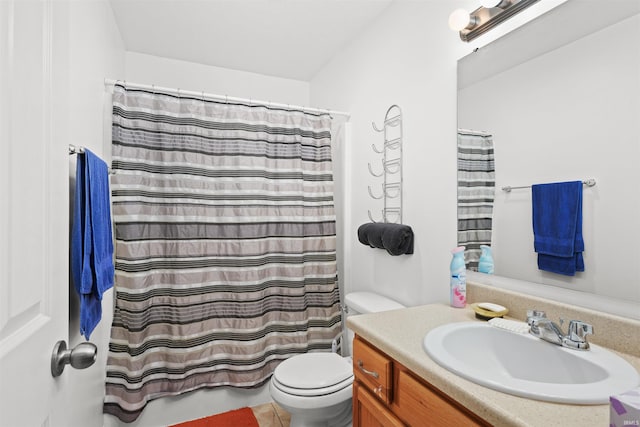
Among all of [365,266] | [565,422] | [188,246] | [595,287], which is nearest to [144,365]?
[188,246]

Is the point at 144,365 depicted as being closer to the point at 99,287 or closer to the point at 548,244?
the point at 99,287

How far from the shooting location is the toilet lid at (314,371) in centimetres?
157

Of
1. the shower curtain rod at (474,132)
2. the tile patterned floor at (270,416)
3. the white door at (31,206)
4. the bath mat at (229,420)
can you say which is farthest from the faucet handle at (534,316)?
the bath mat at (229,420)

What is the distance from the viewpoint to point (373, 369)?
1.10m

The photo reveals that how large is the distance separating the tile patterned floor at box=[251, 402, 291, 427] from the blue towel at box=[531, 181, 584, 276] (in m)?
1.66

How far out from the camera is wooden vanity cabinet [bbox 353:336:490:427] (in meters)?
0.82

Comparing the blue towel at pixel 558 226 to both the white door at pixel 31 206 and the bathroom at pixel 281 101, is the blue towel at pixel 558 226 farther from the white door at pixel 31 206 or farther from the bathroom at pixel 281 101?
the white door at pixel 31 206

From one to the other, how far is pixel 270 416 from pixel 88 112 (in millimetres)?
1928

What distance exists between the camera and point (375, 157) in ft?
6.76

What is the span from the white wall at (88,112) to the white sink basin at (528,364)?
1123 millimetres

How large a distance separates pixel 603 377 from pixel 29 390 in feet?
3.99

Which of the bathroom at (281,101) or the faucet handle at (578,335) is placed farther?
the faucet handle at (578,335)

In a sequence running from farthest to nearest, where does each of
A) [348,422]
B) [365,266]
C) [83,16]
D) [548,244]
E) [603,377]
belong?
[365,266] → [348,422] → [83,16] → [548,244] → [603,377]

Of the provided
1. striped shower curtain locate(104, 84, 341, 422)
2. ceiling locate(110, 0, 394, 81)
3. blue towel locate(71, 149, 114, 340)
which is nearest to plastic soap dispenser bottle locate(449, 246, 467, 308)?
striped shower curtain locate(104, 84, 341, 422)
